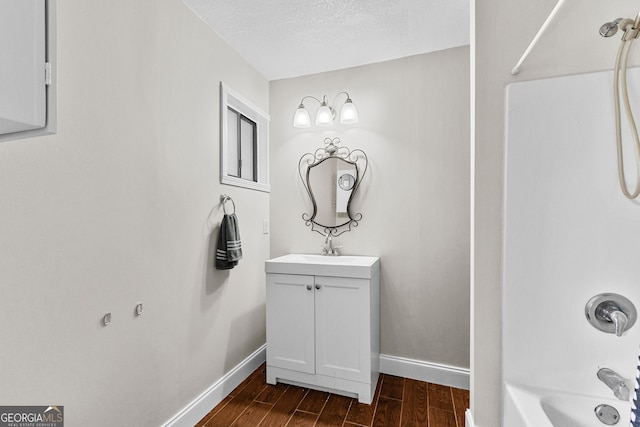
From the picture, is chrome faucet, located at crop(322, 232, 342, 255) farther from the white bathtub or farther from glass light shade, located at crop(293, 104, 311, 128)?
the white bathtub

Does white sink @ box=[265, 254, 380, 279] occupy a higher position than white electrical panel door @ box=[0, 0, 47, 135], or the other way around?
white electrical panel door @ box=[0, 0, 47, 135]

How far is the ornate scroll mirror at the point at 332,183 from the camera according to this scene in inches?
95.4

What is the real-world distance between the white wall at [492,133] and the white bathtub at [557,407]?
0.12 m

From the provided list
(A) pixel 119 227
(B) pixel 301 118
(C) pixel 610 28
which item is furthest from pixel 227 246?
(C) pixel 610 28

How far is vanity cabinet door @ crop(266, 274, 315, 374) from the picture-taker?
205cm

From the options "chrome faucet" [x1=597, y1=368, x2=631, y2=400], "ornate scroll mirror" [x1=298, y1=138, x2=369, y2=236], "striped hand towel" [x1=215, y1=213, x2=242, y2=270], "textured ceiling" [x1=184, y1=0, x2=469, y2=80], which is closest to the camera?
"chrome faucet" [x1=597, y1=368, x2=631, y2=400]

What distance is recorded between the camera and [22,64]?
0.68 metres

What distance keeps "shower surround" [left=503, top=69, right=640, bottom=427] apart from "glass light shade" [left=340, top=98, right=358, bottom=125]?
4.12 feet

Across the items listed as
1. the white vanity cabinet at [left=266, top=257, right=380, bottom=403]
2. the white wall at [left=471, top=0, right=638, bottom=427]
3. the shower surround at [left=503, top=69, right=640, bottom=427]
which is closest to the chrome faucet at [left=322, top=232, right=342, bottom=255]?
the white vanity cabinet at [left=266, top=257, right=380, bottom=403]

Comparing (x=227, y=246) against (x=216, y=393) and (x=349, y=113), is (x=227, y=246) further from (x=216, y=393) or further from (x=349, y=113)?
(x=349, y=113)

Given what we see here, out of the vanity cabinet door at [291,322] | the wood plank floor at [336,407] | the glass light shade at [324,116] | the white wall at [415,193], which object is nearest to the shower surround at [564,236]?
the wood plank floor at [336,407]

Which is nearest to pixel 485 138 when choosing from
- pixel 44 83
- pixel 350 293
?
pixel 350 293

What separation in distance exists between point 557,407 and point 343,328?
1139 millimetres

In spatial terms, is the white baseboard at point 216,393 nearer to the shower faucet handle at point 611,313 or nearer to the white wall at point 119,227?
the white wall at point 119,227
